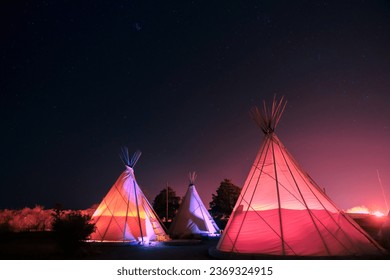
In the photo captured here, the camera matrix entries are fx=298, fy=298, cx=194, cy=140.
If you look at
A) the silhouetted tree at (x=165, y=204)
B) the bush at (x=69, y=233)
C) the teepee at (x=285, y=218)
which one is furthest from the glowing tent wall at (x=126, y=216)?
the silhouetted tree at (x=165, y=204)

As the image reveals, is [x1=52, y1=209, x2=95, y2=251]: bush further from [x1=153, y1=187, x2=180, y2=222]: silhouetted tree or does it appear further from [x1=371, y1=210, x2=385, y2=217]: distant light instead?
[x1=153, y1=187, x2=180, y2=222]: silhouetted tree

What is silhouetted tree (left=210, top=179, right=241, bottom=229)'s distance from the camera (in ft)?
99.1

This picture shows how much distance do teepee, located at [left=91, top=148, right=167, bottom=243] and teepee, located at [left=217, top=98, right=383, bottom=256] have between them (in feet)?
17.6

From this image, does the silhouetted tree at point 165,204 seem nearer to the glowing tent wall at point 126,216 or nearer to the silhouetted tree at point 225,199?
the silhouetted tree at point 225,199

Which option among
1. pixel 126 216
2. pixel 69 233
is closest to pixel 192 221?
pixel 126 216

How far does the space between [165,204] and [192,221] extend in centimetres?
1530

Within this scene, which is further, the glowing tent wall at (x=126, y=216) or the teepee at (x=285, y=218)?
the glowing tent wall at (x=126, y=216)

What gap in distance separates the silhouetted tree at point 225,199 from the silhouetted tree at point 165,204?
4072 millimetres

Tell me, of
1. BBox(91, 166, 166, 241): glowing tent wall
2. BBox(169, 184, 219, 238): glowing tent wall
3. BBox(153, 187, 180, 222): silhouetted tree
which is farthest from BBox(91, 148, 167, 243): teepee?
BBox(153, 187, 180, 222): silhouetted tree

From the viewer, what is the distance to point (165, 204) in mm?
30531

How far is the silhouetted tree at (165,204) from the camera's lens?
1204 inches

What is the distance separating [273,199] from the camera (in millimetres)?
7797
